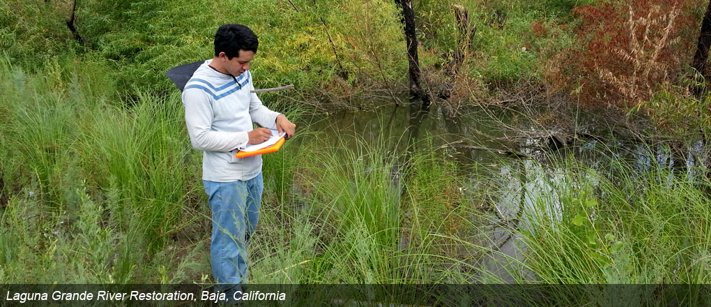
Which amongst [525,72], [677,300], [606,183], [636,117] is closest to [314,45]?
[525,72]

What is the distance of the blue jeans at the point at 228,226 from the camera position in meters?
2.89

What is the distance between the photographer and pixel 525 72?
1163 cm

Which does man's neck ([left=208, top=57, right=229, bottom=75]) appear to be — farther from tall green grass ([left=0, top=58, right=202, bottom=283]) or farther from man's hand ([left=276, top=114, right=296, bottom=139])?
tall green grass ([left=0, top=58, right=202, bottom=283])

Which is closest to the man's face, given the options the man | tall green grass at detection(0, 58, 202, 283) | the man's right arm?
the man

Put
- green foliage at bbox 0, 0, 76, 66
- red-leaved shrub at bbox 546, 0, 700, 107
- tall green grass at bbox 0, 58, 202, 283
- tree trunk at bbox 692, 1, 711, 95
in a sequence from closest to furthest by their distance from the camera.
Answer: tall green grass at bbox 0, 58, 202, 283 < red-leaved shrub at bbox 546, 0, 700, 107 < tree trunk at bbox 692, 1, 711, 95 < green foliage at bbox 0, 0, 76, 66

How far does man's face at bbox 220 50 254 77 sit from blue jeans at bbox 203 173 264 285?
1.74 feet

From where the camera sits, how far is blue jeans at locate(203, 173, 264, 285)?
2891mm

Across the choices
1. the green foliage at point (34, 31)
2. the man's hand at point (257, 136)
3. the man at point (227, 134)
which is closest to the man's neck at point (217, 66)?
the man at point (227, 134)

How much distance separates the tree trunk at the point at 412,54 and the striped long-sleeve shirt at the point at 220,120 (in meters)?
7.62

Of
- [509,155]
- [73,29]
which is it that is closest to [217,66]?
[509,155]

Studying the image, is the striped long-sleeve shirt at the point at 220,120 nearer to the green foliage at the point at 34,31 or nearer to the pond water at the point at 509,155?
the pond water at the point at 509,155

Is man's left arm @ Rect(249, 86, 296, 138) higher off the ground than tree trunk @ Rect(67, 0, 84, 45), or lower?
higher

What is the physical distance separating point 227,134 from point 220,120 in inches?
4.3

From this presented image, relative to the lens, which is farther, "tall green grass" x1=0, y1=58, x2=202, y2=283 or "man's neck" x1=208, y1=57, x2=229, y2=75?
"tall green grass" x1=0, y1=58, x2=202, y2=283
